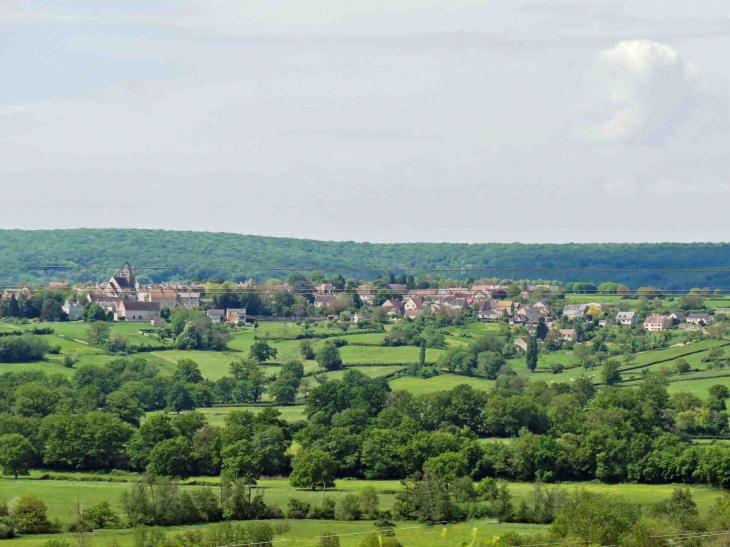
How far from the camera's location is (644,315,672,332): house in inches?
4681

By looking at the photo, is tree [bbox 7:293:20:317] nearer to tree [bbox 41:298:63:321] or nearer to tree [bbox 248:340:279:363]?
tree [bbox 41:298:63:321]

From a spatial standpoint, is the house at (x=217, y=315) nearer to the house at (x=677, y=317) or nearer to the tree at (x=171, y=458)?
the house at (x=677, y=317)

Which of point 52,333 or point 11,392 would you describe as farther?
point 52,333

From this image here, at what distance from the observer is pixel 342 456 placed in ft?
204

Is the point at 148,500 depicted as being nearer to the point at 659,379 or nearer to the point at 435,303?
the point at 659,379

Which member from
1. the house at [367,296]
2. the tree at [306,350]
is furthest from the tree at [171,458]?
the house at [367,296]

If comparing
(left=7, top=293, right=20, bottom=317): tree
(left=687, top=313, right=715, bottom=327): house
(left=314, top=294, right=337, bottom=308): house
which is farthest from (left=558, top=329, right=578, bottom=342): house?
(left=7, top=293, right=20, bottom=317): tree

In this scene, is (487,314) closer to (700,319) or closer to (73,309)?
(700,319)

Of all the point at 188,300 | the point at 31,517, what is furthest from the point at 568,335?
the point at 31,517

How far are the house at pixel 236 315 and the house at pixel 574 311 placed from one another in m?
33.9

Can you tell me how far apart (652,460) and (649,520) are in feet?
55.9

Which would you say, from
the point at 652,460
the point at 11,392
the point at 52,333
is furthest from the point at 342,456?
the point at 52,333

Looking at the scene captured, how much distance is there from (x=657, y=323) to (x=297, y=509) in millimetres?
76318

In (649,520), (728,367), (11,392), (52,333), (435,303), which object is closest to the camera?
(649,520)
